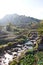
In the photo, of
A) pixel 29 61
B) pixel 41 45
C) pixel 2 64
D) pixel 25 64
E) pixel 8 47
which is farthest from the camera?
pixel 8 47

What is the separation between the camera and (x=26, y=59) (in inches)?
1398

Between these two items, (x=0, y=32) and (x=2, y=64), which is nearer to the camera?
(x=2, y=64)

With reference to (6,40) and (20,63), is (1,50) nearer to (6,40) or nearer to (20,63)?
(6,40)

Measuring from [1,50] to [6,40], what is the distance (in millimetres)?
20954

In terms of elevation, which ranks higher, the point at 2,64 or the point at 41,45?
the point at 41,45

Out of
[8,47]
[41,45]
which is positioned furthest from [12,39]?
[41,45]

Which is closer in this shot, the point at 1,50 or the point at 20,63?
the point at 20,63

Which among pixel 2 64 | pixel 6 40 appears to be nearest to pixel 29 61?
pixel 2 64

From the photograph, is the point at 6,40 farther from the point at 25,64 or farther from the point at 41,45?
the point at 25,64

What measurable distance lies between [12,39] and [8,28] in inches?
1671

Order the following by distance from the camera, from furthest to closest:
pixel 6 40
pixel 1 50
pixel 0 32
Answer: pixel 0 32
pixel 6 40
pixel 1 50

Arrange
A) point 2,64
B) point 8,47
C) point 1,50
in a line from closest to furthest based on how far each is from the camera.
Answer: point 2,64, point 1,50, point 8,47

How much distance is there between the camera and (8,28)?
12300 cm

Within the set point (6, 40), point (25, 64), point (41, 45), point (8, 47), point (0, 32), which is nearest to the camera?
point (25, 64)
